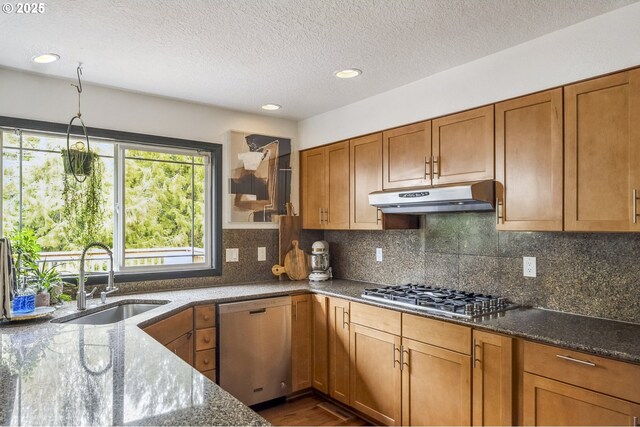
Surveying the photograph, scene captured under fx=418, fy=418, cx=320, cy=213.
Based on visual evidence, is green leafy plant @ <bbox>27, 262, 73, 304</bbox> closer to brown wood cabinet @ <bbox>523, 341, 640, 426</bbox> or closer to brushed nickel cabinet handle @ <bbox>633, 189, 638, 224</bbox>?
brown wood cabinet @ <bbox>523, 341, 640, 426</bbox>

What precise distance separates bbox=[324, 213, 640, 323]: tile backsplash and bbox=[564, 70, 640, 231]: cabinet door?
31cm

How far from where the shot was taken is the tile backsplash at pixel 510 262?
2.14 m

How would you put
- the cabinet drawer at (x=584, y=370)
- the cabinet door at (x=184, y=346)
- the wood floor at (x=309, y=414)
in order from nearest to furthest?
the cabinet drawer at (x=584, y=370), the cabinet door at (x=184, y=346), the wood floor at (x=309, y=414)

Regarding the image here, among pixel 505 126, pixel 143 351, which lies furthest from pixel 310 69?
pixel 143 351

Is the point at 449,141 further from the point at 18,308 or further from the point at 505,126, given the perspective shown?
the point at 18,308

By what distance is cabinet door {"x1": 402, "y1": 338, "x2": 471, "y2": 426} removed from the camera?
2205mm

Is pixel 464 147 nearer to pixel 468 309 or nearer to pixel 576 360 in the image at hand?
pixel 468 309

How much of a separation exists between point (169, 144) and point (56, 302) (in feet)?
4.49

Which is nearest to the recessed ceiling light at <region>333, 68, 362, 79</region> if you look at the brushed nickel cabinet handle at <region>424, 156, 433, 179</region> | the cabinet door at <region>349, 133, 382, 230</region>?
the cabinet door at <region>349, 133, 382, 230</region>

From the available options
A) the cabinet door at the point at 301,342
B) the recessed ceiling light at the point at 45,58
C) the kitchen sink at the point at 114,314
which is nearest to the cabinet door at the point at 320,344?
the cabinet door at the point at 301,342

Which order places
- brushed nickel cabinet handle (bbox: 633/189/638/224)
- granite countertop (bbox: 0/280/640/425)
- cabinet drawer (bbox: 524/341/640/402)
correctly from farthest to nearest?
brushed nickel cabinet handle (bbox: 633/189/638/224) < cabinet drawer (bbox: 524/341/640/402) < granite countertop (bbox: 0/280/640/425)

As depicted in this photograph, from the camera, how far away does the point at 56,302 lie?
2.55 metres

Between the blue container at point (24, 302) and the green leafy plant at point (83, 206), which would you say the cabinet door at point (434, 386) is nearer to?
the blue container at point (24, 302)

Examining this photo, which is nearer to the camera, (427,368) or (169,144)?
(427,368)
